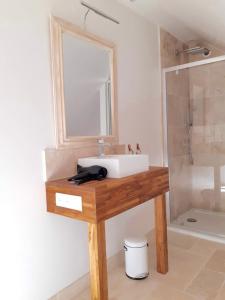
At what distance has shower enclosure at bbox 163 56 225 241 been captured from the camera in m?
2.92

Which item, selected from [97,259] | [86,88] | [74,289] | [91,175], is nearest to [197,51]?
[86,88]

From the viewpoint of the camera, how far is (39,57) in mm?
1589

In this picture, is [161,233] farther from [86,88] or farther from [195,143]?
[195,143]

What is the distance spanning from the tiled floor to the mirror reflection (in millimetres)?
1188

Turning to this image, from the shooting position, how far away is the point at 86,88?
1.91m

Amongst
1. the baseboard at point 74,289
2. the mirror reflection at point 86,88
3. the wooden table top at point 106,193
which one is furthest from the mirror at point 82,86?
the baseboard at point 74,289

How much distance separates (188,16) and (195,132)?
142 centimetres

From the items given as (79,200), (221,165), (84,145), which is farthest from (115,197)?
(221,165)

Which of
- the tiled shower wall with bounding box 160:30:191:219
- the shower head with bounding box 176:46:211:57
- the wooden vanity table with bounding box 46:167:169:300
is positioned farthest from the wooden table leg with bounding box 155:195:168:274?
the shower head with bounding box 176:46:211:57

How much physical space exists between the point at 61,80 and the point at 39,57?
0.67 feet

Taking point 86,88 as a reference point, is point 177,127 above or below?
below

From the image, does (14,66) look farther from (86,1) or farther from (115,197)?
(115,197)

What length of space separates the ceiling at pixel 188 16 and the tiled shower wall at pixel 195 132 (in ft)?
0.62

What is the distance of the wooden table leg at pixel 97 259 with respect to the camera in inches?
53.6
